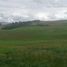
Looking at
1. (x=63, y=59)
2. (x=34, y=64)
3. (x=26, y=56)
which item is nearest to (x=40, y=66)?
(x=34, y=64)

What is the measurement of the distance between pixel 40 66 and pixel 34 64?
151 cm

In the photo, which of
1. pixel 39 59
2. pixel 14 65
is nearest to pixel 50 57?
pixel 39 59

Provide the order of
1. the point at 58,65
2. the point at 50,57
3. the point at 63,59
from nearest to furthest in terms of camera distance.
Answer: the point at 58,65, the point at 63,59, the point at 50,57

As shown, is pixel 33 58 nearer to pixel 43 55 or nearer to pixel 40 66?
pixel 43 55

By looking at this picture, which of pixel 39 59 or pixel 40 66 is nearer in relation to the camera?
pixel 40 66

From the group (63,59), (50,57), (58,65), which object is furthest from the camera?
(50,57)

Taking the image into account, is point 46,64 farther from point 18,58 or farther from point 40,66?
point 18,58

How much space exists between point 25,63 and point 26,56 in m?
5.46

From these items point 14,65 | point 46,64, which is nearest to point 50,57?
point 46,64

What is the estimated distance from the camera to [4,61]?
40.8m

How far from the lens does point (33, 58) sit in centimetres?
4256

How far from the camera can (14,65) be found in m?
37.4

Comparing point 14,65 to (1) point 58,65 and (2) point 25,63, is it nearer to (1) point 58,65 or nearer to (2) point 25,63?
(2) point 25,63

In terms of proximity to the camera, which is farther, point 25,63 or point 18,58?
point 18,58
